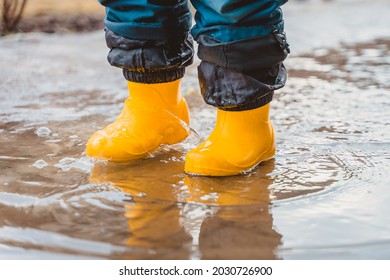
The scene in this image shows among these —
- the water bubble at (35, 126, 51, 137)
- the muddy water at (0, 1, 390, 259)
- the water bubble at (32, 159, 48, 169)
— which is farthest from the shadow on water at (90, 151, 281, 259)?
the water bubble at (35, 126, 51, 137)

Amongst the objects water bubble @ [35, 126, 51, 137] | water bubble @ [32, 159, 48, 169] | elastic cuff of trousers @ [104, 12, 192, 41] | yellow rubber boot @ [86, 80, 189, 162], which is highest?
elastic cuff of trousers @ [104, 12, 192, 41]

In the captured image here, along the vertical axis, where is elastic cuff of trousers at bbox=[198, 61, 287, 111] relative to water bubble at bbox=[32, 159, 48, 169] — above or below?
above

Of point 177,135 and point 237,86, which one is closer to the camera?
point 237,86

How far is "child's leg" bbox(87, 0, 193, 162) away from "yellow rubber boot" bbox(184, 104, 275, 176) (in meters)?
0.19

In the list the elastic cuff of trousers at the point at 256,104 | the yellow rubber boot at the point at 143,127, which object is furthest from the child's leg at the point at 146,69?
the elastic cuff of trousers at the point at 256,104

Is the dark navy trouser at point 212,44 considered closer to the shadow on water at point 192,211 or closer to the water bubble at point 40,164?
the shadow on water at point 192,211

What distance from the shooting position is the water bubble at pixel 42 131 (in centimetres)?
190

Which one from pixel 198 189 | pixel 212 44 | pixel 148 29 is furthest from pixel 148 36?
pixel 198 189

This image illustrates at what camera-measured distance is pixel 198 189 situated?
1445 mm

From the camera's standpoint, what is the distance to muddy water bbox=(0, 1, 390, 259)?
1182 millimetres

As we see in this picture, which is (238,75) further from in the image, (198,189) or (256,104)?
(198,189)

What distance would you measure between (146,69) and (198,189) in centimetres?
38

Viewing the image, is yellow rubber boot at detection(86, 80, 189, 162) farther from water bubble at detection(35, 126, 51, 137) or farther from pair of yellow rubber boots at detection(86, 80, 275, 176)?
water bubble at detection(35, 126, 51, 137)

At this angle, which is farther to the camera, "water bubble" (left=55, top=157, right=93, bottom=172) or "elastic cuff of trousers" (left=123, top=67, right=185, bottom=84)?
"elastic cuff of trousers" (left=123, top=67, right=185, bottom=84)
